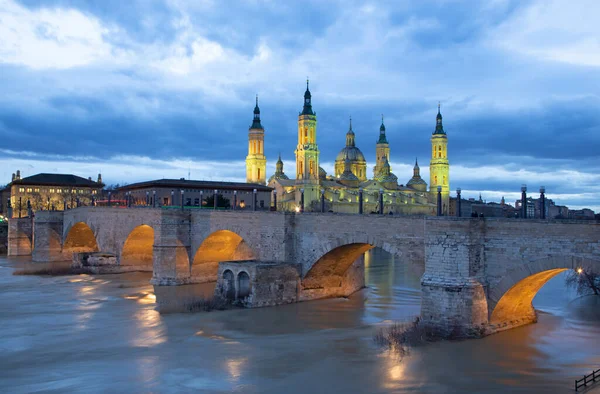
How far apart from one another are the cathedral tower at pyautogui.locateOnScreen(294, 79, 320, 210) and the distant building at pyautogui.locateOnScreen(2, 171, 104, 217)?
37.6 meters

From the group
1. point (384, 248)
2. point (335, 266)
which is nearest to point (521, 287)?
point (384, 248)

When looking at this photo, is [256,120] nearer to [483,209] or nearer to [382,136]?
[382,136]

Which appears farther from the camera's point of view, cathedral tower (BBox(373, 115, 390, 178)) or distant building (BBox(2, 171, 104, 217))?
cathedral tower (BBox(373, 115, 390, 178))

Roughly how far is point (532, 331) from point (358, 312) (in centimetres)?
904

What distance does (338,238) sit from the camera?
1204 inches

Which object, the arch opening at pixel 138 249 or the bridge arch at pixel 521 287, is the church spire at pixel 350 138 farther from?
the bridge arch at pixel 521 287

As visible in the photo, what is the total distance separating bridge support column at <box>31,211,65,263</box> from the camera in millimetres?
59875

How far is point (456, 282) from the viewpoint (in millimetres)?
23109

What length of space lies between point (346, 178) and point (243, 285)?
273 feet

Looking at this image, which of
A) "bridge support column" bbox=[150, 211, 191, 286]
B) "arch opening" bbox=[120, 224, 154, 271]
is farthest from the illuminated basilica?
"bridge support column" bbox=[150, 211, 191, 286]

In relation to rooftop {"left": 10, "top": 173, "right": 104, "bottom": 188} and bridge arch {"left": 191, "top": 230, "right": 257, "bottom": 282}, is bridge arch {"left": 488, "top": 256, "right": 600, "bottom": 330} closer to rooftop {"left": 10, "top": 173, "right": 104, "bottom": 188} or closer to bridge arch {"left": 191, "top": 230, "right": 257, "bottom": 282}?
bridge arch {"left": 191, "top": 230, "right": 257, "bottom": 282}

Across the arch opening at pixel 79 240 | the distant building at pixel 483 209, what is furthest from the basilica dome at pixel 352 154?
the arch opening at pixel 79 240

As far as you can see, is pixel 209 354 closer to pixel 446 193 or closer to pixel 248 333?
pixel 248 333

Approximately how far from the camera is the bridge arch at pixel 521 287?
2103 centimetres
